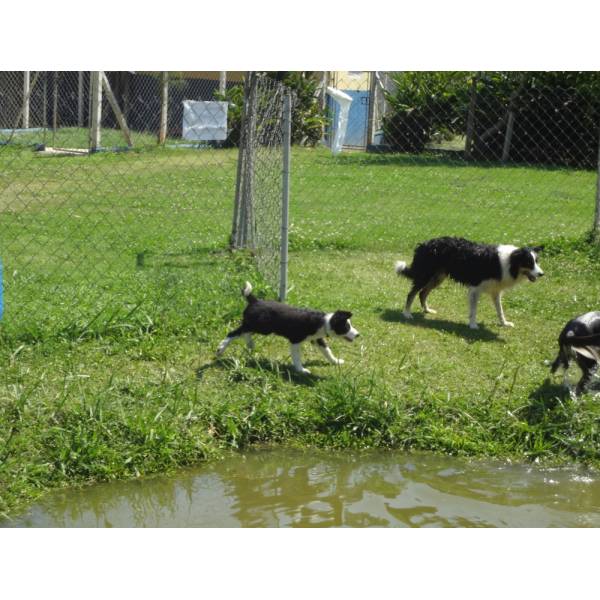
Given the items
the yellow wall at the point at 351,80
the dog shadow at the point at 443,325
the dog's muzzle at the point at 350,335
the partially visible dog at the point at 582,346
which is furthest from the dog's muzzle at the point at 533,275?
the yellow wall at the point at 351,80

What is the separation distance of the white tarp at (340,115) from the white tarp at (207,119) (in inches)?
118

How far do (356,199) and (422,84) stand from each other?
6902 millimetres

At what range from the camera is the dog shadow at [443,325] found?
778cm

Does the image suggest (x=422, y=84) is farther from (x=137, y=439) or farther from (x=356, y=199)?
(x=137, y=439)

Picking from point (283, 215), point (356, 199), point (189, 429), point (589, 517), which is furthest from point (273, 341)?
point (356, 199)

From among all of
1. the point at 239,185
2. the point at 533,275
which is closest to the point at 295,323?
the point at 533,275

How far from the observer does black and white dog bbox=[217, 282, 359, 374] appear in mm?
6648

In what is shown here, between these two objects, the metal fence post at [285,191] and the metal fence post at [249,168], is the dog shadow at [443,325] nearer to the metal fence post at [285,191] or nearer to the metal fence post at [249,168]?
the metal fence post at [285,191]

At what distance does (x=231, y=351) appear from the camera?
23.2 ft

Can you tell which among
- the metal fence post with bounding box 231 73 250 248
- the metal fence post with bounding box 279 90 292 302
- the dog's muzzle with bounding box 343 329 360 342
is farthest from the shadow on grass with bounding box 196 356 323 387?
the metal fence post with bounding box 231 73 250 248

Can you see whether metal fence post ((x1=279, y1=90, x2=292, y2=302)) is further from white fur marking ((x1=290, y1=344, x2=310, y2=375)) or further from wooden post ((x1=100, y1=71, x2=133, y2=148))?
wooden post ((x1=100, y1=71, x2=133, y2=148))

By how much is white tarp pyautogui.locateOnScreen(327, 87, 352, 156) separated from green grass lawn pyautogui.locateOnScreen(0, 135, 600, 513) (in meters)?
7.15

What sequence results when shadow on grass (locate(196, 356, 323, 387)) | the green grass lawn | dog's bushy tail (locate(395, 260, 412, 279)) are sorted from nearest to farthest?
1. the green grass lawn
2. shadow on grass (locate(196, 356, 323, 387))
3. dog's bushy tail (locate(395, 260, 412, 279))

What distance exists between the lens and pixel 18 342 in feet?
22.8
